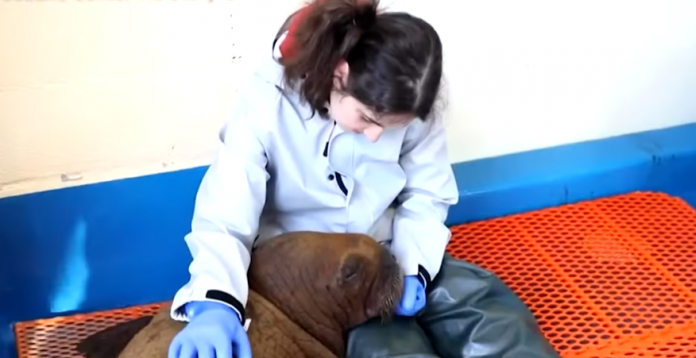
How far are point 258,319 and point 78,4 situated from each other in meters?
0.54

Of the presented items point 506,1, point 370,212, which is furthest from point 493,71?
point 370,212

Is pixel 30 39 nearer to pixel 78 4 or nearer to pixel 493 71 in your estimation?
pixel 78 4

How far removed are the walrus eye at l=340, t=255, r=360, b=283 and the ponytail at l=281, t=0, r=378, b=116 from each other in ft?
→ 0.69

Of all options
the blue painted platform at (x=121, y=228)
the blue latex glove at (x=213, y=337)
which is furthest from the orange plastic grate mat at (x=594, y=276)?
the blue latex glove at (x=213, y=337)

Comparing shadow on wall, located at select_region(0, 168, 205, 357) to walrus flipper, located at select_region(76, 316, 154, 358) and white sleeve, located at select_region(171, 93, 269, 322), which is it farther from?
white sleeve, located at select_region(171, 93, 269, 322)

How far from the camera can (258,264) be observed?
1.16m

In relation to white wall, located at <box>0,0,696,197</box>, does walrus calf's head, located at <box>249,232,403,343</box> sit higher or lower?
lower

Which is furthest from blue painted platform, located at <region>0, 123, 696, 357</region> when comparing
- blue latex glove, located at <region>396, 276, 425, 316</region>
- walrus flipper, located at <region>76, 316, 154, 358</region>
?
blue latex glove, located at <region>396, 276, 425, 316</region>

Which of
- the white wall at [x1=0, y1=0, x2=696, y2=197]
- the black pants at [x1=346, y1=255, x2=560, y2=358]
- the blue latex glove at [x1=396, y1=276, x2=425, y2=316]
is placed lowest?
the black pants at [x1=346, y1=255, x2=560, y2=358]

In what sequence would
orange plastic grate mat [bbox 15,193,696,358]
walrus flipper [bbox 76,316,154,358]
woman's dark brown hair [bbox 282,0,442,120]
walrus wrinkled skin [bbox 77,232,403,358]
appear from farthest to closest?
orange plastic grate mat [bbox 15,193,696,358]
walrus flipper [bbox 76,316,154,358]
walrus wrinkled skin [bbox 77,232,403,358]
woman's dark brown hair [bbox 282,0,442,120]

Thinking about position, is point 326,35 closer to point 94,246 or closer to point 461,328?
point 461,328

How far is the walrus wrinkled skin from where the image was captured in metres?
1.12

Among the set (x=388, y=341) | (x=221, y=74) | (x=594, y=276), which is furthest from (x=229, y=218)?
(x=594, y=276)

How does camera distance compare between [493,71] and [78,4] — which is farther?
[493,71]
